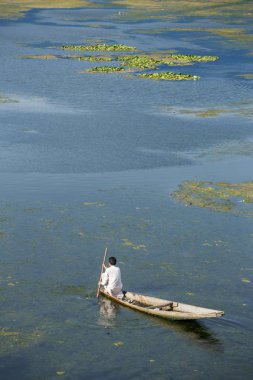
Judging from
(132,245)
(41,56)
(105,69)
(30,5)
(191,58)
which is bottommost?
(132,245)

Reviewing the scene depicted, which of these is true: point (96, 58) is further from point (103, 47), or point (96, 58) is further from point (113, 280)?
point (113, 280)

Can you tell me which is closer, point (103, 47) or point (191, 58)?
point (191, 58)

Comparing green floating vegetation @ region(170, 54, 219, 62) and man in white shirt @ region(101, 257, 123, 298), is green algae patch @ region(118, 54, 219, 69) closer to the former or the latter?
green floating vegetation @ region(170, 54, 219, 62)

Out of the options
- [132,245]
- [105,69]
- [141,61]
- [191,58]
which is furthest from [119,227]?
[191,58]

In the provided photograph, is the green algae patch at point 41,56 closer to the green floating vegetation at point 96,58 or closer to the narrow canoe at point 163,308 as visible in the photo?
the green floating vegetation at point 96,58

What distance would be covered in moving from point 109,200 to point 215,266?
9.37 metres

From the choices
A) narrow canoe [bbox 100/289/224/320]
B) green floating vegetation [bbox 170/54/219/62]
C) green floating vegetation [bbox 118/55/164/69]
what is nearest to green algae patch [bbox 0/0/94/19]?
green floating vegetation [bbox 118/55/164/69]

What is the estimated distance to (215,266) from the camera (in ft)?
101

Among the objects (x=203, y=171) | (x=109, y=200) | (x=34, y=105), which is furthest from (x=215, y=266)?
(x=34, y=105)

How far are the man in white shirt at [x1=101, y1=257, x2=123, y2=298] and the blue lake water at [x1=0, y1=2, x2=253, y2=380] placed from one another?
604mm

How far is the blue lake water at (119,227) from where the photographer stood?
23.9m

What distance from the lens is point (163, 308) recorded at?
25.9m

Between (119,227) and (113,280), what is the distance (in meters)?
8.03

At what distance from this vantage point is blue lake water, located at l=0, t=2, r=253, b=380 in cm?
2389
